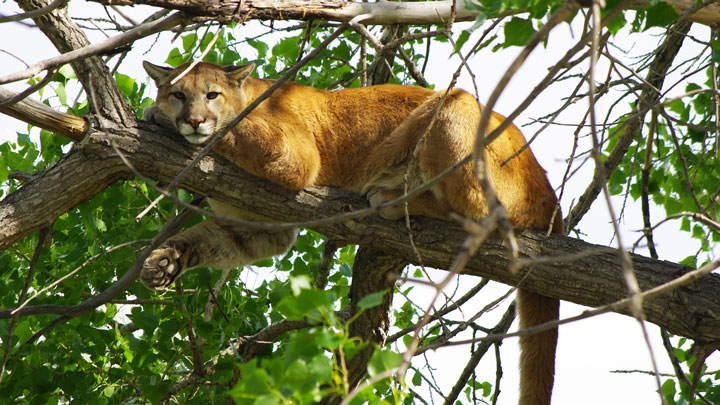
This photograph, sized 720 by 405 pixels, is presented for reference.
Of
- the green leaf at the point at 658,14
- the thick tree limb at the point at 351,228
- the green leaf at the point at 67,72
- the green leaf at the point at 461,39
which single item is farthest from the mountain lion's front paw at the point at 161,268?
the green leaf at the point at 658,14

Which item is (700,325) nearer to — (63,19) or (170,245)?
(170,245)

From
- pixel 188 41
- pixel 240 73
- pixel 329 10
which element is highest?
pixel 188 41

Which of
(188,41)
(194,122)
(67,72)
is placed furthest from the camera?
(188,41)

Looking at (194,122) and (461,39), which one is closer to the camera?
(461,39)

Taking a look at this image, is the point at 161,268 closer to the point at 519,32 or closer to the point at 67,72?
the point at 67,72

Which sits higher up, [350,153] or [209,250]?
[350,153]

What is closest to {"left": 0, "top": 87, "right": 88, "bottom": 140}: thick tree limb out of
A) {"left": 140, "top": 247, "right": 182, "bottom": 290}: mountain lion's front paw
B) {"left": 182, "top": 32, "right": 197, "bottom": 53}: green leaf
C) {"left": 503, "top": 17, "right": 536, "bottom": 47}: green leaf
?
{"left": 140, "top": 247, "right": 182, "bottom": 290}: mountain lion's front paw

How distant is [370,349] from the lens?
4.25 m

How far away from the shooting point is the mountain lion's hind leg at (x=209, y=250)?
394 centimetres

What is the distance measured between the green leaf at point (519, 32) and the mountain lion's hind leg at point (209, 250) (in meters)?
2.51

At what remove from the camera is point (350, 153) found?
431 cm

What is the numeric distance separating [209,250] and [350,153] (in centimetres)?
112

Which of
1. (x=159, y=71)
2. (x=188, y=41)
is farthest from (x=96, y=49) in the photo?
(x=188, y=41)

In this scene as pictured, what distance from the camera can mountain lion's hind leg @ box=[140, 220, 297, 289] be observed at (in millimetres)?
3943
